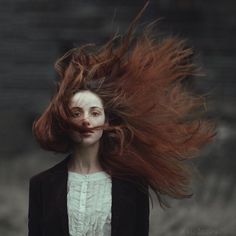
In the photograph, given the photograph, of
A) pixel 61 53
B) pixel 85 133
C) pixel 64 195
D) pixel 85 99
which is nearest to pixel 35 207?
pixel 64 195

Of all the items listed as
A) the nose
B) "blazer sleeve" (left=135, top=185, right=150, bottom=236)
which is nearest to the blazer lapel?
"blazer sleeve" (left=135, top=185, right=150, bottom=236)

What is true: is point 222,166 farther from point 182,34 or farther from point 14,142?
point 14,142

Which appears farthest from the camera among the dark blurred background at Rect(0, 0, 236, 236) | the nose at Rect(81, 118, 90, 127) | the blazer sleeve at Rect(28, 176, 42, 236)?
the dark blurred background at Rect(0, 0, 236, 236)

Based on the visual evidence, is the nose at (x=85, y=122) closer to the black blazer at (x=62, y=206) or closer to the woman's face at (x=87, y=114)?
the woman's face at (x=87, y=114)

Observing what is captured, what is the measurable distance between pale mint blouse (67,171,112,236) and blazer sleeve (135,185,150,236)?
0.45 ft

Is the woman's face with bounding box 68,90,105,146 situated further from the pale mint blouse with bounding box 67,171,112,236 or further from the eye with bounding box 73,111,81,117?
the pale mint blouse with bounding box 67,171,112,236

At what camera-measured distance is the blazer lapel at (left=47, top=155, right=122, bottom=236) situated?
3.60m

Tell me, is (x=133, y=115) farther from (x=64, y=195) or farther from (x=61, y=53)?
(x=61, y=53)

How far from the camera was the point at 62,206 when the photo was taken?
142 inches

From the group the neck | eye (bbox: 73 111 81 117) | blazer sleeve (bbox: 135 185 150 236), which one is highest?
eye (bbox: 73 111 81 117)

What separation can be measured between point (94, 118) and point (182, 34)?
328 cm

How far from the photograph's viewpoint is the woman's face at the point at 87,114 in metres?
3.60

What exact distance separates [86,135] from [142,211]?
1.30 feet

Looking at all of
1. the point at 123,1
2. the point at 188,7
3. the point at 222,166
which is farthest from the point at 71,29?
the point at 222,166
